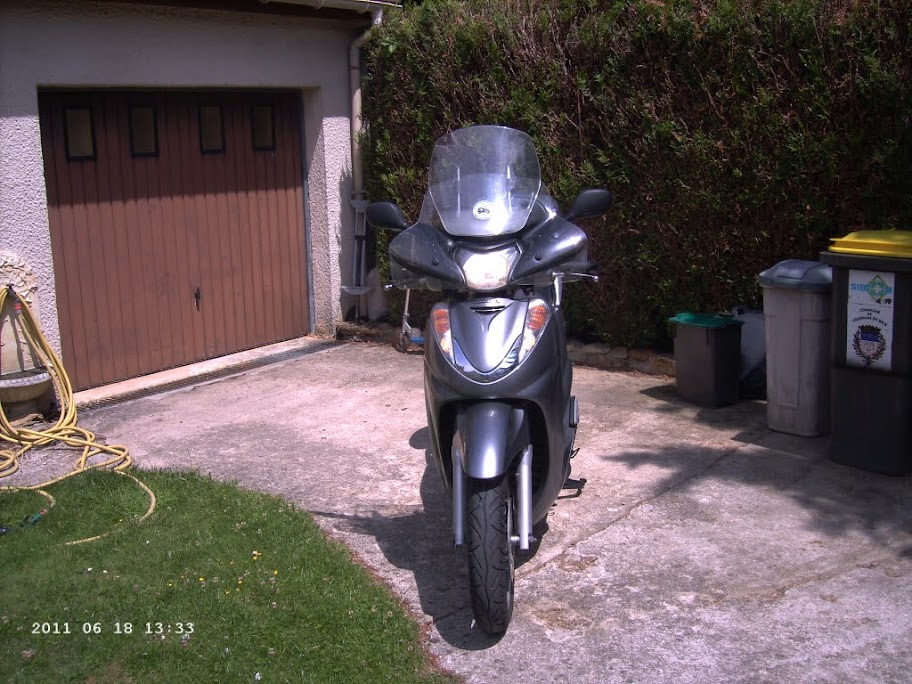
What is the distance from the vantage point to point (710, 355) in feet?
22.6

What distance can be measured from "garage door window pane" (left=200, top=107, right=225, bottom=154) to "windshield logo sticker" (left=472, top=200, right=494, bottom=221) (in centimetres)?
472

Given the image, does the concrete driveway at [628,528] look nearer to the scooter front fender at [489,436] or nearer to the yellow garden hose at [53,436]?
the yellow garden hose at [53,436]

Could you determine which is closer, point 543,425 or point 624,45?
point 543,425

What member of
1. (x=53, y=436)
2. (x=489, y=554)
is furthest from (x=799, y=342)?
(x=53, y=436)

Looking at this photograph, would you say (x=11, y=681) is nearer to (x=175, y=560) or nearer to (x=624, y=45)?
(x=175, y=560)

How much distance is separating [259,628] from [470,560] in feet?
2.98

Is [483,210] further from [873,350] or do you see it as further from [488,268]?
[873,350]

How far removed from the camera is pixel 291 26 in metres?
8.81

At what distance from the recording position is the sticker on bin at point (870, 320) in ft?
18.1

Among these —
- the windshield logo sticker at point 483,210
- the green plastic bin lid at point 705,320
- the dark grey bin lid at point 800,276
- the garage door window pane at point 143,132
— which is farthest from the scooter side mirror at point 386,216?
the garage door window pane at point 143,132

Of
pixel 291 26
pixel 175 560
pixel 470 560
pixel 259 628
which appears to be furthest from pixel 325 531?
pixel 291 26

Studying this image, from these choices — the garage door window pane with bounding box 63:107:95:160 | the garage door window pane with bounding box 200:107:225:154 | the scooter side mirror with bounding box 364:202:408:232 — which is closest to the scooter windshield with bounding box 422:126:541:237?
the scooter side mirror with bounding box 364:202:408:232

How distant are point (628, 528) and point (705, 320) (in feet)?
7.47

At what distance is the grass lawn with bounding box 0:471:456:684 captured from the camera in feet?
12.8
